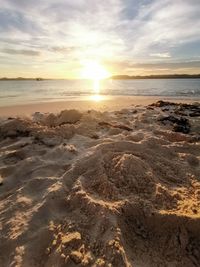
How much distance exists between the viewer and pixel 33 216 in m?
2.73

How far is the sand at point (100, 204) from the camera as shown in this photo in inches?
90.6

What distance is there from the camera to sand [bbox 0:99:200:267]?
90.6 inches

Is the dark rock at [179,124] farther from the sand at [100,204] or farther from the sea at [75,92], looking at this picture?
the sea at [75,92]

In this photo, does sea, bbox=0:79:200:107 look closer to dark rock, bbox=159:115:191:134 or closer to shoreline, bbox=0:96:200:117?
shoreline, bbox=0:96:200:117

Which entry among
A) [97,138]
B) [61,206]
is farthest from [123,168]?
[97,138]

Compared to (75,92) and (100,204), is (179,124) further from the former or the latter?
(75,92)

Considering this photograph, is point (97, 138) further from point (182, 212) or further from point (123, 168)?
point (182, 212)

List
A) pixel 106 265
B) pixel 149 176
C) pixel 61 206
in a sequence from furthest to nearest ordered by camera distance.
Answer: pixel 149 176 < pixel 61 206 < pixel 106 265

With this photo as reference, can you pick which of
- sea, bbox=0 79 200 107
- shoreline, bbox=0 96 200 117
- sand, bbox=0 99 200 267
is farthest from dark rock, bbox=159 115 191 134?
sea, bbox=0 79 200 107

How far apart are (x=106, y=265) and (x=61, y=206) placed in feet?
3.16

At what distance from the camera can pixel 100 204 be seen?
2.82 m

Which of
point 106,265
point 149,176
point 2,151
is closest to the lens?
point 106,265

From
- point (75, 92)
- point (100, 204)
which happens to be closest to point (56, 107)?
point (100, 204)

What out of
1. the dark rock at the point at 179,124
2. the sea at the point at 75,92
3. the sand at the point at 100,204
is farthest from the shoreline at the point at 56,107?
the sand at the point at 100,204
